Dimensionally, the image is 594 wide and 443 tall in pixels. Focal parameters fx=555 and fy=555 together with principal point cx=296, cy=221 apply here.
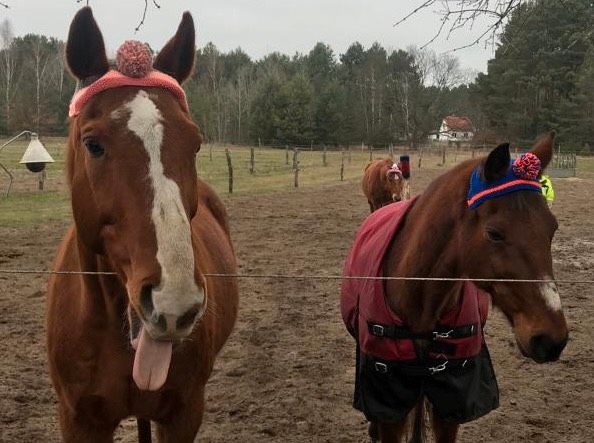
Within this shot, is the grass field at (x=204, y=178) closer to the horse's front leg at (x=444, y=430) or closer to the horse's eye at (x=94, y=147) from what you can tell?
the horse's eye at (x=94, y=147)

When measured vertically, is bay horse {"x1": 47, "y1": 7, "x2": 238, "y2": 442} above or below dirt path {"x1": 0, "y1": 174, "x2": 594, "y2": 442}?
above

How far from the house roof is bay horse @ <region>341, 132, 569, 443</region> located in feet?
189

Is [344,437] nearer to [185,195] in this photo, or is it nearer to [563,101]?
[185,195]

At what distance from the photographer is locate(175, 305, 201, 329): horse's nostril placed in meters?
1.51

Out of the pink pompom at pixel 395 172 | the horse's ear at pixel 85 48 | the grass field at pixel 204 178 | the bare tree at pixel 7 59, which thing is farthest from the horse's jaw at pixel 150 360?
the bare tree at pixel 7 59

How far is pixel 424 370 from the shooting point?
2.78 metres

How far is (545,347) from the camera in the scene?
2.28 meters

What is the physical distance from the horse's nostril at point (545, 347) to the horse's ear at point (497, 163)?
2.27 ft

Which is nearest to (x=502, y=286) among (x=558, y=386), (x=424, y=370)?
(x=424, y=370)

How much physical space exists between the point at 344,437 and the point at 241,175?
20370 millimetres

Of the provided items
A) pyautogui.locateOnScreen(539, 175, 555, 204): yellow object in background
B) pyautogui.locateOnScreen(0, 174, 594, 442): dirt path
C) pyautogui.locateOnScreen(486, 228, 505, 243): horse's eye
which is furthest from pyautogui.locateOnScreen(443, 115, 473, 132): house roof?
pyautogui.locateOnScreen(486, 228, 505, 243): horse's eye

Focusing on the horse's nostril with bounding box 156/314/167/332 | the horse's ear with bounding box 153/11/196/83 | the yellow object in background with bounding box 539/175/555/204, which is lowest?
the horse's nostril with bounding box 156/314/167/332

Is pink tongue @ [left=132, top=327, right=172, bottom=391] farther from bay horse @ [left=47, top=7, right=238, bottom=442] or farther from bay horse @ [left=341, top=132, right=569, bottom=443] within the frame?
bay horse @ [left=341, top=132, right=569, bottom=443]

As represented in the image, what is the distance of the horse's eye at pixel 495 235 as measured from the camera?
7.65 ft
